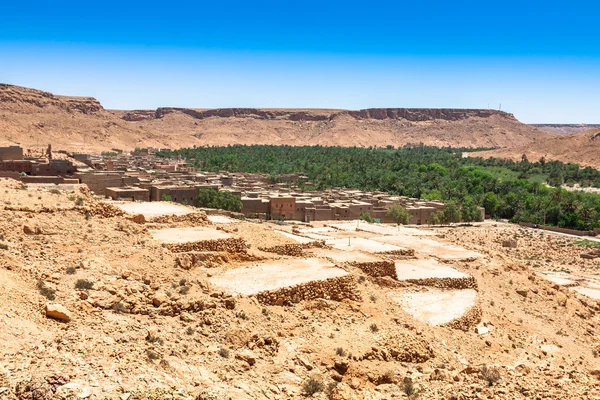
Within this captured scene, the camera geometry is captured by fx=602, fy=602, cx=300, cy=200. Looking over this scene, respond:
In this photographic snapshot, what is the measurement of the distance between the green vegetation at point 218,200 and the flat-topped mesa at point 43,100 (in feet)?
234

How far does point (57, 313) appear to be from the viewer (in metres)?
6.71

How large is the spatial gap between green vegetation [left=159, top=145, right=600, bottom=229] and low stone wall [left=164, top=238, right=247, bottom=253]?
2741cm

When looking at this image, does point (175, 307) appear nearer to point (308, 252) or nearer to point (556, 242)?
point (308, 252)

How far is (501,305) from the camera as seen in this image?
1349 centimetres

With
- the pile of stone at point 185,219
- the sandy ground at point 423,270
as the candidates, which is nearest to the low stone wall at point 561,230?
the sandy ground at point 423,270

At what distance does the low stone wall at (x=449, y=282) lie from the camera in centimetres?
1316

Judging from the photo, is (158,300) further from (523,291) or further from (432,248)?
(432,248)

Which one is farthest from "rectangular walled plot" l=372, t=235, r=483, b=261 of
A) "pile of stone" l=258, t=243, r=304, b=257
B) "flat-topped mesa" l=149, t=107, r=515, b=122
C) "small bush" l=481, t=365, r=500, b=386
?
"flat-topped mesa" l=149, t=107, r=515, b=122

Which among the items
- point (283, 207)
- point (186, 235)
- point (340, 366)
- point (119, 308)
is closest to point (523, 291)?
point (186, 235)

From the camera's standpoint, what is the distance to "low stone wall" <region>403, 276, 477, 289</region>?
43.2 feet

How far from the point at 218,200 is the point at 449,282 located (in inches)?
836

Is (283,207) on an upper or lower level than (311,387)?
lower

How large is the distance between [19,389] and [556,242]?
31.9 m

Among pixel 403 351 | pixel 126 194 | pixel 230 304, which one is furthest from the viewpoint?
pixel 126 194
